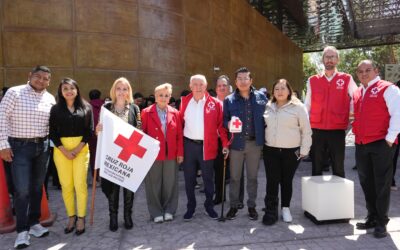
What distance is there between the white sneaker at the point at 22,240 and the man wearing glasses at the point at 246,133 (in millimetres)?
2342

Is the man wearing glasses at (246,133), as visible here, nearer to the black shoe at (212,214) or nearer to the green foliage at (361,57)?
the black shoe at (212,214)

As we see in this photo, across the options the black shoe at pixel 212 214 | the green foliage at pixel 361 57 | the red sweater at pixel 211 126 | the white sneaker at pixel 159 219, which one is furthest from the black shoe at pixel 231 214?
the green foliage at pixel 361 57

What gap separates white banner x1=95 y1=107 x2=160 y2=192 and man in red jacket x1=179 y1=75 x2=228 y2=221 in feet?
1.62

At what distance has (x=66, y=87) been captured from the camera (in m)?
4.17

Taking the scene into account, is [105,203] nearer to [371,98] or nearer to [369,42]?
[371,98]

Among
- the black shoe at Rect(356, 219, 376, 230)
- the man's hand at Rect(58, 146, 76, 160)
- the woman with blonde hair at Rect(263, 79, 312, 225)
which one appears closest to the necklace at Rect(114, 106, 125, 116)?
the man's hand at Rect(58, 146, 76, 160)

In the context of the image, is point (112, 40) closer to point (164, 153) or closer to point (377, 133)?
point (164, 153)

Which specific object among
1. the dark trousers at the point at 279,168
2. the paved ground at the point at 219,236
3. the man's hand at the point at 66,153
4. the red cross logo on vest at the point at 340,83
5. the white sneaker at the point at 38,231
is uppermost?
the red cross logo on vest at the point at 340,83

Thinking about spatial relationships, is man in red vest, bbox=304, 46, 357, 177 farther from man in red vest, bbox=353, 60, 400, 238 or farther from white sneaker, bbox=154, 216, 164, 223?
white sneaker, bbox=154, 216, 164, 223

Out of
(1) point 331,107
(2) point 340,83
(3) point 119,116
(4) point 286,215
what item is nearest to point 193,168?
(3) point 119,116

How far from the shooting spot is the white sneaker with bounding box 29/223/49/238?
419 centimetres

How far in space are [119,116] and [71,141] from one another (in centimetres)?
63

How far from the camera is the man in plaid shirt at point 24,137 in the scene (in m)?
3.88

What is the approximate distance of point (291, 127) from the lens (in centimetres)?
439
